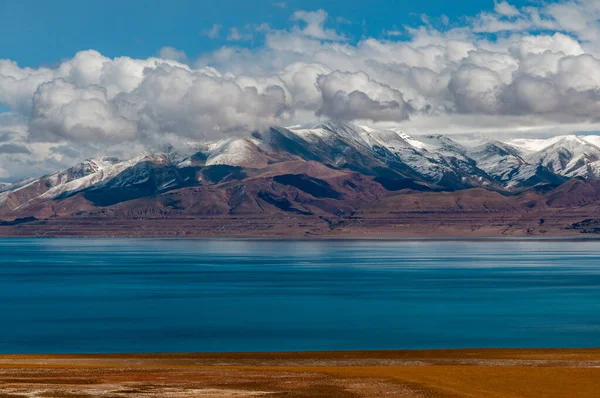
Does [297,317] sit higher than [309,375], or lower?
lower

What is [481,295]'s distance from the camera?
552 feet

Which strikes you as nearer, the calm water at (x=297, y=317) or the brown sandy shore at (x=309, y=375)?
the brown sandy shore at (x=309, y=375)

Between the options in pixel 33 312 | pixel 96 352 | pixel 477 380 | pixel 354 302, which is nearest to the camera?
pixel 477 380

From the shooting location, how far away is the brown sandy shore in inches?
2291

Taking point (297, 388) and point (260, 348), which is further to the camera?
point (260, 348)

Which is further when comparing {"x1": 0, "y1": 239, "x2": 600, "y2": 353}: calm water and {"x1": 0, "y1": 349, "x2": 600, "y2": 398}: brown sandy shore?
{"x1": 0, "y1": 239, "x2": 600, "y2": 353}: calm water

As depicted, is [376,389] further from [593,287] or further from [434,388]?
[593,287]

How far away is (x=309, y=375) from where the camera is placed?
6606 cm

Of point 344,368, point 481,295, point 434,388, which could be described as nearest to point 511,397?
point 434,388

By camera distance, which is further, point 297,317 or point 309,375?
point 297,317

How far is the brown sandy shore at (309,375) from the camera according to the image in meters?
58.2

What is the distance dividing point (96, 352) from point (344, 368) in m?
33.8

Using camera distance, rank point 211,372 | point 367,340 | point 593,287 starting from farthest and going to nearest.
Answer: point 593,287, point 367,340, point 211,372

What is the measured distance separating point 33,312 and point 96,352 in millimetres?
52217
